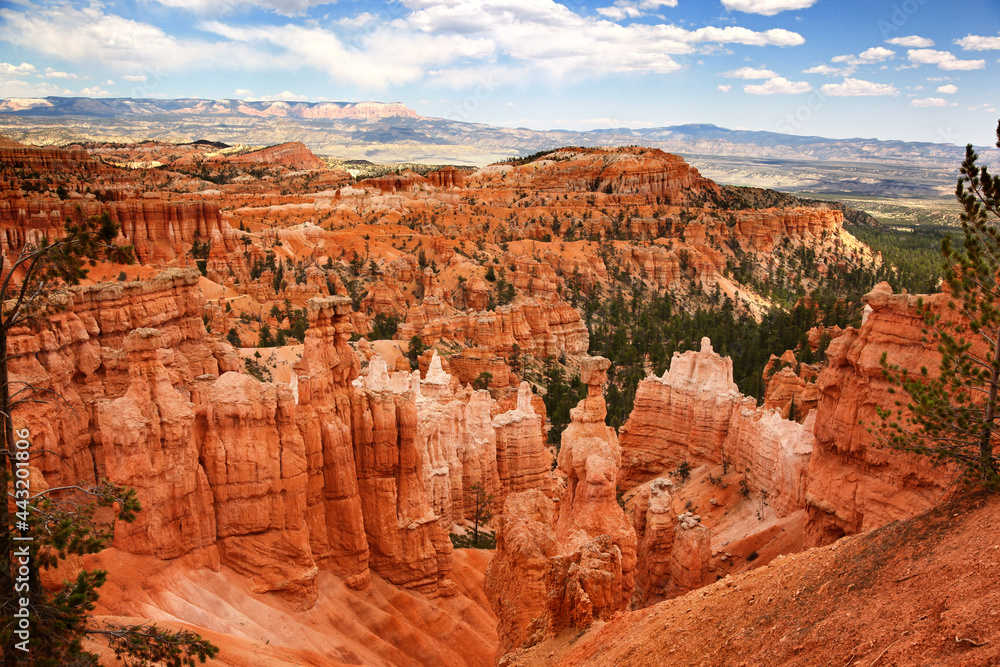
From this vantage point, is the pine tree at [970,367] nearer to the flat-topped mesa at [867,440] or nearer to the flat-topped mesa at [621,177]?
the flat-topped mesa at [867,440]

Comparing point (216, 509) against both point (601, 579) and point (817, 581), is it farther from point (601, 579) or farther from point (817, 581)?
point (817, 581)

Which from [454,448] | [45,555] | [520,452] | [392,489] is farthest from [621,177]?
[45,555]

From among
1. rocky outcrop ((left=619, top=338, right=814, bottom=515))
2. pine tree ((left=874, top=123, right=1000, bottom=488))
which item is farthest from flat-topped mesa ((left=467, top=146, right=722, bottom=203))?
pine tree ((left=874, top=123, right=1000, bottom=488))

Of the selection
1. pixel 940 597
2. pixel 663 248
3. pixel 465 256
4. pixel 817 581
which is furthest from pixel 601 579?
pixel 663 248

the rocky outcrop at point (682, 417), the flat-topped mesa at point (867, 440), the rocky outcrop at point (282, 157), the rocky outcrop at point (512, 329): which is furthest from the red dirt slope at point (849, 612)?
the rocky outcrop at point (282, 157)

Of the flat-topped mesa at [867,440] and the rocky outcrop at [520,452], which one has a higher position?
the flat-topped mesa at [867,440]

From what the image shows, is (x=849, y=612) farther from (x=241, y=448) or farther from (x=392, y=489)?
(x=392, y=489)

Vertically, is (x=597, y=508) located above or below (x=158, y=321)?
below

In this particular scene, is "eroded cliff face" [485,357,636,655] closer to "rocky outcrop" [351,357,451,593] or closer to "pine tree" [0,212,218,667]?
"rocky outcrop" [351,357,451,593]
